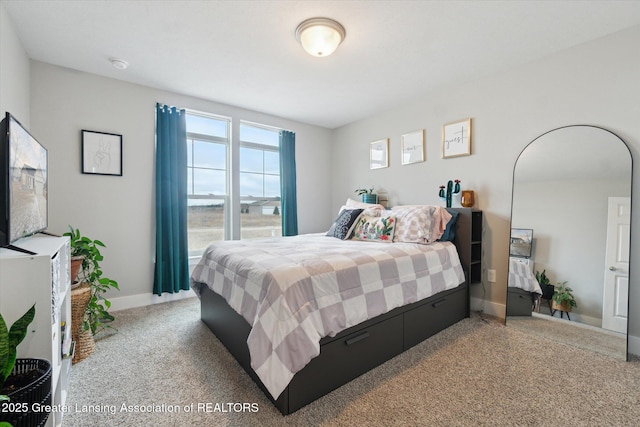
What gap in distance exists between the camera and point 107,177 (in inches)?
112

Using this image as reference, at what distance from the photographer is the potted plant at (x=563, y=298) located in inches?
89.1

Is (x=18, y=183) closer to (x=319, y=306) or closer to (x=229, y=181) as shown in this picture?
(x=319, y=306)

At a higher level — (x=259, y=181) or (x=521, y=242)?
(x=259, y=181)

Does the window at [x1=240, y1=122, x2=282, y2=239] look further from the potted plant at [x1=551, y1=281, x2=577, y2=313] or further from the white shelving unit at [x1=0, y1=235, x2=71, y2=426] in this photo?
the potted plant at [x1=551, y1=281, x2=577, y2=313]

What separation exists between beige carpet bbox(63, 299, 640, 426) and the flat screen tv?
1.01 metres

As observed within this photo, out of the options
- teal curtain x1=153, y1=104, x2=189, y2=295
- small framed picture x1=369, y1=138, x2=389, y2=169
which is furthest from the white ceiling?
small framed picture x1=369, y1=138, x2=389, y2=169

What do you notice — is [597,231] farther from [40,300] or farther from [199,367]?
[40,300]

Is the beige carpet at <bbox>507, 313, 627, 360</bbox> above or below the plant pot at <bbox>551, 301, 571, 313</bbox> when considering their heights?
below

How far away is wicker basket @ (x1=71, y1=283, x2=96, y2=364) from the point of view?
1.95m

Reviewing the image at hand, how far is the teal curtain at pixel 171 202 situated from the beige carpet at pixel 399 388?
930 mm

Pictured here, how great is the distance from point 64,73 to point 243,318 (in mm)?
2991

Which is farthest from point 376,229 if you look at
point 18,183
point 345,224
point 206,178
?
point 18,183

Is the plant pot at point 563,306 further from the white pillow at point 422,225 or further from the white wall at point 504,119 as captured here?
the white pillow at point 422,225

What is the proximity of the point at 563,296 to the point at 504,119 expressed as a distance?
1.71 metres
